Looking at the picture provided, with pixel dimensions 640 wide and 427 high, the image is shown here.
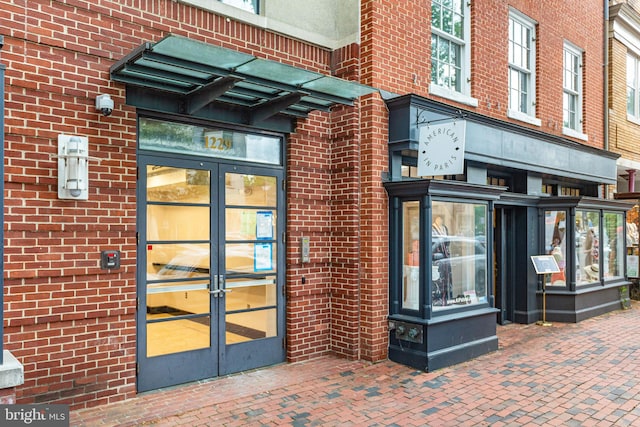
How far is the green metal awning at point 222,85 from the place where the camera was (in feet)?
14.5

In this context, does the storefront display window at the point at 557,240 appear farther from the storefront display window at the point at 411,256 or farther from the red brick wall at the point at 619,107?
the storefront display window at the point at 411,256

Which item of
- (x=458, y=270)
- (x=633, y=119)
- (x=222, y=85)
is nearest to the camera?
(x=222, y=85)

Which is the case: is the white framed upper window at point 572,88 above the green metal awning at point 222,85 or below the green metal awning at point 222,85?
above

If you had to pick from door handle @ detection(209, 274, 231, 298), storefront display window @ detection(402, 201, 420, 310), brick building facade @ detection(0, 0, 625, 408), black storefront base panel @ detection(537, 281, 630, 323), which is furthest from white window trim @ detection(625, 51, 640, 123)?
door handle @ detection(209, 274, 231, 298)

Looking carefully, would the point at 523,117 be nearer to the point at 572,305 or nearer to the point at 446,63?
the point at 446,63

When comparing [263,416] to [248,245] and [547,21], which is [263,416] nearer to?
[248,245]

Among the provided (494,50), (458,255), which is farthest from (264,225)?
(494,50)

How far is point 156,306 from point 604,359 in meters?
5.89

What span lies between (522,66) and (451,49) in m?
2.25

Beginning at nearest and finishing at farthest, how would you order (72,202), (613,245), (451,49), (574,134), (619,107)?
(72,202) → (451,49) → (574,134) → (613,245) → (619,107)

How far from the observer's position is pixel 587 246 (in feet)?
32.9

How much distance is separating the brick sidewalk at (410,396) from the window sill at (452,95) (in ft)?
12.6

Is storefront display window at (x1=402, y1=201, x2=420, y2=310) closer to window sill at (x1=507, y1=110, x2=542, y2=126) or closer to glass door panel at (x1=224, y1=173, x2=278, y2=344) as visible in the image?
glass door panel at (x1=224, y1=173, x2=278, y2=344)

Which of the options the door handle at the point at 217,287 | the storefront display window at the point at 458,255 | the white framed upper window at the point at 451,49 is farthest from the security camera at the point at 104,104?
the white framed upper window at the point at 451,49
